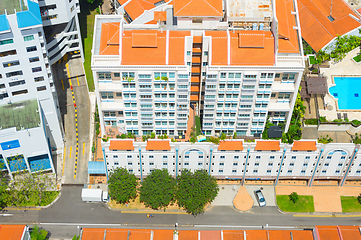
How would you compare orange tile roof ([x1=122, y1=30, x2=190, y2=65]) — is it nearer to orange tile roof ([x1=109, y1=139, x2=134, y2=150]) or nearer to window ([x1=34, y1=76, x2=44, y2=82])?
orange tile roof ([x1=109, y1=139, x2=134, y2=150])

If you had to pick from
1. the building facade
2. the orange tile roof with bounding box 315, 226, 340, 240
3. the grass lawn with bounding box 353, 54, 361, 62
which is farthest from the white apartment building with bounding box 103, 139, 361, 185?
the grass lawn with bounding box 353, 54, 361, 62

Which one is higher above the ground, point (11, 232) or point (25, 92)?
point (25, 92)

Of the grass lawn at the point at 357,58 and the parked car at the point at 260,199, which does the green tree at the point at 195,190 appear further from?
the grass lawn at the point at 357,58

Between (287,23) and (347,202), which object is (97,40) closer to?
(287,23)

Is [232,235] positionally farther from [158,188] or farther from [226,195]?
[158,188]

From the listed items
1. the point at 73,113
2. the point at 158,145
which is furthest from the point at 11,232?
the point at 158,145

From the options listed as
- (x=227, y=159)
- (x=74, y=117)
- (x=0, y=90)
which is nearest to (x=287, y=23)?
(x=227, y=159)
